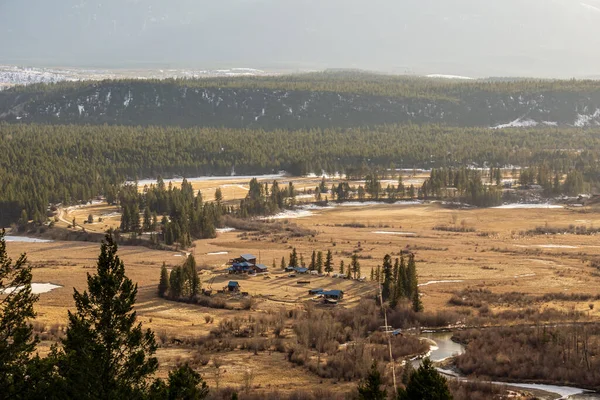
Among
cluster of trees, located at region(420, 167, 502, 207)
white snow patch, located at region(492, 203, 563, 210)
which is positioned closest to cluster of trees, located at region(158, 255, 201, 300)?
white snow patch, located at region(492, 203, 563, 210)

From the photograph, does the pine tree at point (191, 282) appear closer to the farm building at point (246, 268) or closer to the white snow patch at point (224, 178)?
the farm building at point (246, 268)

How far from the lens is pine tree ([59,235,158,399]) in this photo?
30.6m

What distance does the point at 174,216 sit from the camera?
116 meters

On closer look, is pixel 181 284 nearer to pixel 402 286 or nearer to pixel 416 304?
pixel 402 286

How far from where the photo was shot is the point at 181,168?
19212 cm

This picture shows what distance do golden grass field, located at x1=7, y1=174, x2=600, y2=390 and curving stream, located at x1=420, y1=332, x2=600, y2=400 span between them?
8074 millimetres

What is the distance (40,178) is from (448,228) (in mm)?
79464

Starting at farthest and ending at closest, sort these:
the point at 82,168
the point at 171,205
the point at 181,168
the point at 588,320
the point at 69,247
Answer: the point at 181,168, the point at 82,168, the point at 171,205, the point at 69,247, the point at 588,320

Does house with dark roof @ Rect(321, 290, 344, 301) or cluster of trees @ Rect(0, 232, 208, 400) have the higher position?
cluster of trees @ Rect(0, 232, 208, 400)

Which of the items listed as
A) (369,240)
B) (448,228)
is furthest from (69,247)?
(448,228)

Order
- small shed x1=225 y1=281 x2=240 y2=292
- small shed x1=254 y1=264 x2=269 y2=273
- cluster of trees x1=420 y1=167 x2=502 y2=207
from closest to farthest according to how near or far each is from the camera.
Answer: small shed x1=225 y1=281 x2=240 y2=292 → small shed x1=254 y1=264 x2=269 y2=273 → cluster of trees x1=420 y1=167 x2=502 y2=207

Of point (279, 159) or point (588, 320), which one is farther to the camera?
point (279, 159)

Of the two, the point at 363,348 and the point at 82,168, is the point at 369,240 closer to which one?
the point at 363,348

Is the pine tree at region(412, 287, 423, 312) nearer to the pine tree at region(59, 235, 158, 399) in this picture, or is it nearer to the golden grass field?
the golden grass field
